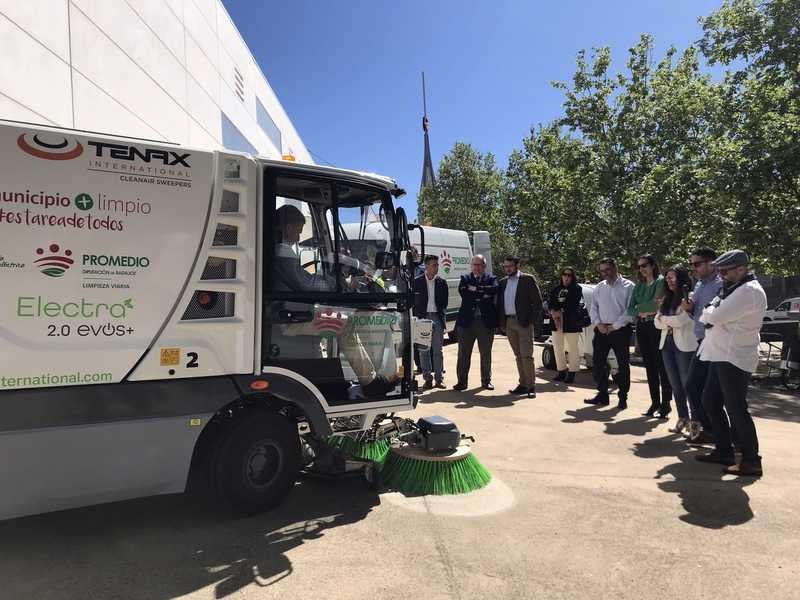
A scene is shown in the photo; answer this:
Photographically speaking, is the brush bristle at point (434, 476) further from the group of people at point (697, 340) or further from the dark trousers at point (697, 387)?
the dark trousers at point (697, 387)

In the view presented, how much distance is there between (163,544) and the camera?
3330 mm

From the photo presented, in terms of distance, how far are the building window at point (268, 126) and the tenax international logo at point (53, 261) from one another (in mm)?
16196

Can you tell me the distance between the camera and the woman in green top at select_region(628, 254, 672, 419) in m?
6.29

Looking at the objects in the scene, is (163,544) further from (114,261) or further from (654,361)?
(654,361)

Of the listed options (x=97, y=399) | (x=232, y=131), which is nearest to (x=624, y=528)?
(x=97, y=399)

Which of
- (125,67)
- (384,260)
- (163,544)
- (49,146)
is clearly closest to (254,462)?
(163,544)

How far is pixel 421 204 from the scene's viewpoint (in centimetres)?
3697

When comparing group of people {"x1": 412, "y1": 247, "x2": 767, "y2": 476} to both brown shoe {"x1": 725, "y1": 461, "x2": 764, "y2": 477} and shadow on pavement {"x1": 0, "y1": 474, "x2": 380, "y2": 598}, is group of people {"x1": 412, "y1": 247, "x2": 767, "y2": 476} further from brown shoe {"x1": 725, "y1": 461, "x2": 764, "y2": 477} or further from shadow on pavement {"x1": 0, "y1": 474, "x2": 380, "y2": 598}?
shadow on pavement {"x1": 0, "y1": 474, "x2": 380, "y2": 598}

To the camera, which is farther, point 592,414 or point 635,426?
point 592,414

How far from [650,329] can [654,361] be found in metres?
0.40

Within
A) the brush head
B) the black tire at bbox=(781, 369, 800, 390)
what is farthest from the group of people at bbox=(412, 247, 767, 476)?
the black tire at bbox=(781, 369, 800, 390)

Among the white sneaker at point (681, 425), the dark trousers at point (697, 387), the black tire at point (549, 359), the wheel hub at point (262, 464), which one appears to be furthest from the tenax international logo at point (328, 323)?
the black tire at point (549, 359)

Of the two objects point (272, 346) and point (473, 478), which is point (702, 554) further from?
point (272, 346)

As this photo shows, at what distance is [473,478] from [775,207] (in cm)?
979
